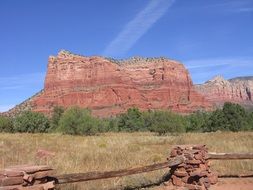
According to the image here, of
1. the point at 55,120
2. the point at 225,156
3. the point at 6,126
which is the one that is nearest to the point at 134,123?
the point at 55,120

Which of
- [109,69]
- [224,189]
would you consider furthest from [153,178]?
[109,69]

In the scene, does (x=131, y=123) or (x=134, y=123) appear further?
(x=131, y=123)

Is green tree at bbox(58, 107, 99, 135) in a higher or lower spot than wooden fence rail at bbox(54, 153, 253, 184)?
higher

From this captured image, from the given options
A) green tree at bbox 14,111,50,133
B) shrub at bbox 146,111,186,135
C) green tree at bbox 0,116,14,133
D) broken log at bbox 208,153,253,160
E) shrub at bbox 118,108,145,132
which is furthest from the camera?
shrub at bbox 118,108,145,132

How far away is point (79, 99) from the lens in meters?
190

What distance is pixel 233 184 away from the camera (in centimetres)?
1118

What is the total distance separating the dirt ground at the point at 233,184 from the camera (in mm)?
10819

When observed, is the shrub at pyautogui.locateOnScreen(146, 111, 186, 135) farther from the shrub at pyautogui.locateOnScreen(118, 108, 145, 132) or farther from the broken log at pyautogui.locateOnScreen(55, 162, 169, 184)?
the broken log at pyautogui.locateOnScreen(55, 162, 169, 184)

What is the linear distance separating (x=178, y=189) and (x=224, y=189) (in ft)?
4.52

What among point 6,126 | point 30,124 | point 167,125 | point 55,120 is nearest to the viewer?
point 167,125

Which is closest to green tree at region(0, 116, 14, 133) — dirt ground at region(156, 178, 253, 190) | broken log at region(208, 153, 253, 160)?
broken log at region(208, 153, 253, 160)

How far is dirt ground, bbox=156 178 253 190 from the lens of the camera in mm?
10819

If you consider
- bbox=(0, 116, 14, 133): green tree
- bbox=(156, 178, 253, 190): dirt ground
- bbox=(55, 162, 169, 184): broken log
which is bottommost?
bbox=(156, 178, 253, 190): dirt ground

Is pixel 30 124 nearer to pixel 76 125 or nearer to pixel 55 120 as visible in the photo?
pixel 55 120
